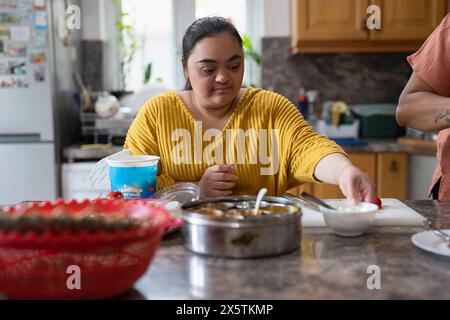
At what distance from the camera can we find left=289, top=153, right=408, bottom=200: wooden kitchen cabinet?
300 cm

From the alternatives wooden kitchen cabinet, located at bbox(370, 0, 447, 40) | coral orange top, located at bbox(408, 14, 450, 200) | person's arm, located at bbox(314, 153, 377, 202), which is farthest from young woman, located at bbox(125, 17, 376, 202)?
wooden kitchen cabinet, located at bbox(370, 0, 447, 40)

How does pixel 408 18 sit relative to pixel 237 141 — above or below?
above

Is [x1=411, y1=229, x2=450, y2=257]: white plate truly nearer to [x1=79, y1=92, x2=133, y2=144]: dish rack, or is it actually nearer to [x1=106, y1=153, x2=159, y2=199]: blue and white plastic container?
[x1=106, y1=153, x2=159, y2=199]: blue and white plastic container

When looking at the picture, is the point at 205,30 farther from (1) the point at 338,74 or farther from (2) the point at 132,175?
(1) the point at 338,74

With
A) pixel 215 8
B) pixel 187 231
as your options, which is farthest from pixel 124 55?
pixel 187 231

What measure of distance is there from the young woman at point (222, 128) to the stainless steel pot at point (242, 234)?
1.87 ft

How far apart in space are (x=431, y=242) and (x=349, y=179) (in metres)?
0.29

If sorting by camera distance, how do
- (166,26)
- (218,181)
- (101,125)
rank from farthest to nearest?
(166,26) → (101,125) → (218,181)

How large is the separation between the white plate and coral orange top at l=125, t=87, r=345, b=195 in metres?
0.61

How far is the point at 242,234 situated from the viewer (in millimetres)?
968

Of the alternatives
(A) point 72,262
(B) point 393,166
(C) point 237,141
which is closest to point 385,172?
(B) point 393,166

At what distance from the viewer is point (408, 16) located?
321 centimetres

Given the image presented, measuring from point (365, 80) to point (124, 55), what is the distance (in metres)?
1.67
